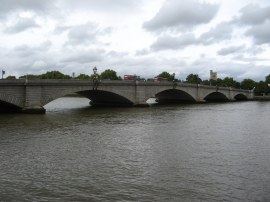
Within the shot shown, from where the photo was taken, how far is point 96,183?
38.5ft

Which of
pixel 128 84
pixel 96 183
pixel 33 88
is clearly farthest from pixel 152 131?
pixel 128 84

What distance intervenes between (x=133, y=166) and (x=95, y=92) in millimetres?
38539

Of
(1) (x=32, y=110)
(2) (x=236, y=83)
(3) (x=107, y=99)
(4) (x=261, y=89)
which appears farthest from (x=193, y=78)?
(1) (x=32, y=110)

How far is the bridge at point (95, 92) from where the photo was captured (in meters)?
35.8

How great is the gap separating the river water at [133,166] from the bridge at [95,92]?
540 inches

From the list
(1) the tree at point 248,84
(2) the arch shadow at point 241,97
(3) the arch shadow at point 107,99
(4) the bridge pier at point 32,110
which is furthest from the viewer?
(1) the tree at point 248,84

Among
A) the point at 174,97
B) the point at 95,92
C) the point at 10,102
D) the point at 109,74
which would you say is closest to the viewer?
the point at 10,102

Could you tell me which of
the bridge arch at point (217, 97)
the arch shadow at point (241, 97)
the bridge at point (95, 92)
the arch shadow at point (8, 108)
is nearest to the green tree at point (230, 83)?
the arch shadow at point (241, 97)

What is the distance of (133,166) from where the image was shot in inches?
550

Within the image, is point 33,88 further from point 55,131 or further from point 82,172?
point 82,172

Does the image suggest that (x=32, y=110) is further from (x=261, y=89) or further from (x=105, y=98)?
→ (x=261, y=89)

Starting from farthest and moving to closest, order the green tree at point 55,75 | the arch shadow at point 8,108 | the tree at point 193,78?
the tree at point 193,78
the green tree at point 55,75
the arch shadow at point 8,108

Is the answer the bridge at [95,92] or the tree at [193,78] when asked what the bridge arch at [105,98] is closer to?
the bridge at [95,92]

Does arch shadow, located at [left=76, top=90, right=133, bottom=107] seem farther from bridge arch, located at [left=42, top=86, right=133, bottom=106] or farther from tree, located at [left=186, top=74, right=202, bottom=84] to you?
tree, located at [left=186, top=74, right=202, bottom=84]
